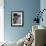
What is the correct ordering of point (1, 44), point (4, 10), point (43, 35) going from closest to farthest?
1. point (43, 35)
2. point (1, 44)
3. point (4, 10)

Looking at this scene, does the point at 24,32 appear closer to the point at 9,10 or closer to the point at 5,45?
the point at 9,10

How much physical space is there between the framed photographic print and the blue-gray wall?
12cm

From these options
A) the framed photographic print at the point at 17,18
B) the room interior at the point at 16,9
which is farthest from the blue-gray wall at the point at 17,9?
the framed photographic print at the point at 17,18

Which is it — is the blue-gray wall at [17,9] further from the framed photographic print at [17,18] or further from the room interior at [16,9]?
the framed photographic print at [17,18]

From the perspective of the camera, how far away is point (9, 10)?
18.3ft

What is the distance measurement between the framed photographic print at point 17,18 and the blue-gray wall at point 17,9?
124mm

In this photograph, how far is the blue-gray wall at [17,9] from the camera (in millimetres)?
5574

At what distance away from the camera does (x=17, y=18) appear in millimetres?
5625

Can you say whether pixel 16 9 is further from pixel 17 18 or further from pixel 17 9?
pixel 17 18

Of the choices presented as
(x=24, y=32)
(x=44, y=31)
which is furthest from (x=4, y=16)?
(x=44, y=31)

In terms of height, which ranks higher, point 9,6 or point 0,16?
point 9,6

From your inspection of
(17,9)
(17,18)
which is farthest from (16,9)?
(17,18)

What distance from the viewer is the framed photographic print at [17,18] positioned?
5598 mm

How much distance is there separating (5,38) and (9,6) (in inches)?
52.1
